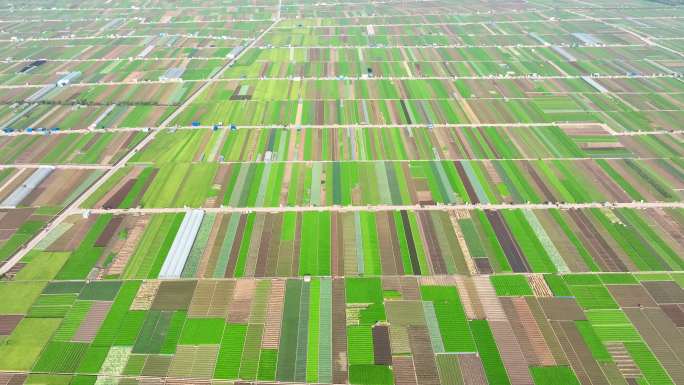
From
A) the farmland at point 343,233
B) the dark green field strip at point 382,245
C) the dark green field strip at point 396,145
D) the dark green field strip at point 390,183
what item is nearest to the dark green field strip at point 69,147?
the farmland at point 343,233

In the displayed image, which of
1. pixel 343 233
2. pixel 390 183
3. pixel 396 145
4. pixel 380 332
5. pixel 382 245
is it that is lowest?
pixel 380 332

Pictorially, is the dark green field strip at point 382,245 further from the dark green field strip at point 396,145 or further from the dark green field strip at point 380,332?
the dark green field strip at point 396,145

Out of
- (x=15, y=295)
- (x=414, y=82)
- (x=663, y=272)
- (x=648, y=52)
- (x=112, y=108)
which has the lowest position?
(x=15, y=295)

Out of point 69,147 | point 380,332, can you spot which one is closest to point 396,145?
point 380,332

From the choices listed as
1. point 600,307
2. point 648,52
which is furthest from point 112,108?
point 648,52

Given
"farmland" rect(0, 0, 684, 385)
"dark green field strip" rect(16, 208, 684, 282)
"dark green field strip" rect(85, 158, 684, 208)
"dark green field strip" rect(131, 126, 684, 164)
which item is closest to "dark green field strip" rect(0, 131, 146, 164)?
"farmland" rect(0, 0, 684, 385)

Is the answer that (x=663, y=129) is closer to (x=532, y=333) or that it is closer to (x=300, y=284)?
(x=532, y=333)

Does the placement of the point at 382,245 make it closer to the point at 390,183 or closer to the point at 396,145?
the point at 390,183
